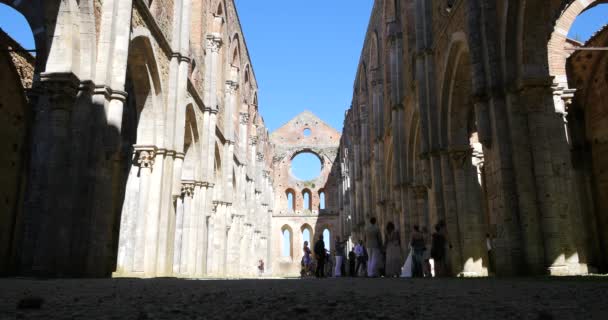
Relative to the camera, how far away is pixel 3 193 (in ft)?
53.3

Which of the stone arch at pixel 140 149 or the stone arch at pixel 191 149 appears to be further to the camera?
the stone arch at pixel 191 149

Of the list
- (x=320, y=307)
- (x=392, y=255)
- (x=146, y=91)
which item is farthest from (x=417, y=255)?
(x=146, y=91)

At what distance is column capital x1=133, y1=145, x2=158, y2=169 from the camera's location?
14875 millimetres

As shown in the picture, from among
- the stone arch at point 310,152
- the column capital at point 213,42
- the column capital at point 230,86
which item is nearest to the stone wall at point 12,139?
the column capital at point 213,42

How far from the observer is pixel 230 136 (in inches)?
1021

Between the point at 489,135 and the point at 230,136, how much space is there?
17.3m

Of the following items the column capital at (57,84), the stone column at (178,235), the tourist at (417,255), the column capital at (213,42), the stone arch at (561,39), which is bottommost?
the tourist at (417,255)

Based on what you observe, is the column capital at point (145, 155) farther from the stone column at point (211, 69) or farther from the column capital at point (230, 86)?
the column capital at point (230, 86)

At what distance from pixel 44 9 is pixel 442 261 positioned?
9.74 metres

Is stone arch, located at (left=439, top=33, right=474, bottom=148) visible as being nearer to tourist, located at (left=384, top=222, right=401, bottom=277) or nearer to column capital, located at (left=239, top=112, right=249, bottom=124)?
tourist, located at (left=384, top=222, right=401, bottom=277)

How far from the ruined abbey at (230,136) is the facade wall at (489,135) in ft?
0.13

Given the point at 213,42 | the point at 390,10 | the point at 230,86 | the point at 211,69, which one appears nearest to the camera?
the point at 211,69

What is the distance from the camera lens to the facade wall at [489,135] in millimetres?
9297

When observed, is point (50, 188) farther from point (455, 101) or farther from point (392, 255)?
point (455, 101)
